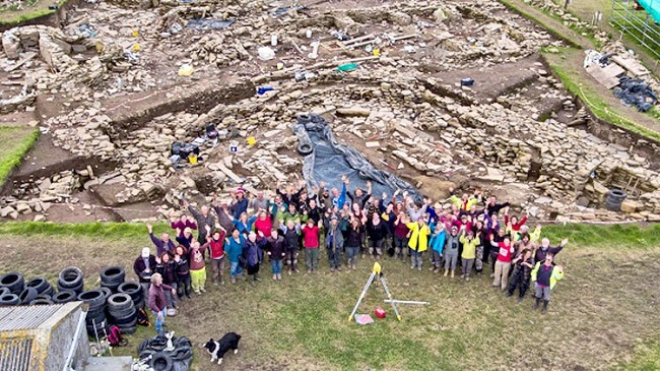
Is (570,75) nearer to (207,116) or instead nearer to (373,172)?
(373,172)

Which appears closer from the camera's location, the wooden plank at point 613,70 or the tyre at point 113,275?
the tyre at point 113,275

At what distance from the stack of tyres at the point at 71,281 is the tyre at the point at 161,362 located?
245cm

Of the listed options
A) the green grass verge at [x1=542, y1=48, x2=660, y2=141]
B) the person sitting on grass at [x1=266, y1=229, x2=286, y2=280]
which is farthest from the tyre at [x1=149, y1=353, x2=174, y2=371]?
the green grass verge at [x1=542, y1=48, x2=660, y2=141]

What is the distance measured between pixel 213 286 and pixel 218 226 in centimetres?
134

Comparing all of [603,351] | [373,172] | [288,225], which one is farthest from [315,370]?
[373,172]

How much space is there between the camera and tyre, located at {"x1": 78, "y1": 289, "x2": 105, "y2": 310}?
12252 millimetres

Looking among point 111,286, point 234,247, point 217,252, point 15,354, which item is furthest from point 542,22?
point 15,354

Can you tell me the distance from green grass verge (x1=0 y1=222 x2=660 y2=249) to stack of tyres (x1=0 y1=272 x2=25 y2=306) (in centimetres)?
297

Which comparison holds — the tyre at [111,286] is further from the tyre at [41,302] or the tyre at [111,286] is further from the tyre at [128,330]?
the tyre at [41,302]

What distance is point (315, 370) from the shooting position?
40.2 ft

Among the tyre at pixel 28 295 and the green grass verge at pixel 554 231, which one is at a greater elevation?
the tyre at pixel 28 295

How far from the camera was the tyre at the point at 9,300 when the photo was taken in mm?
12133

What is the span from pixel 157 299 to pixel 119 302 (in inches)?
29.0

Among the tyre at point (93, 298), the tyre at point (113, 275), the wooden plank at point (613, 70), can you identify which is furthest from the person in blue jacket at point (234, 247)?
the wooden plank at point (613, 70)
